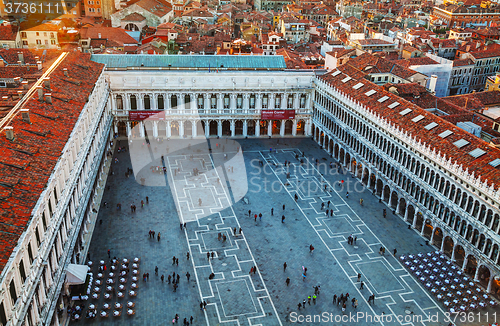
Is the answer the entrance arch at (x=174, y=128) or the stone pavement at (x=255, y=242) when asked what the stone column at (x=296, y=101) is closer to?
the stone pavement at (x=255, y=242)

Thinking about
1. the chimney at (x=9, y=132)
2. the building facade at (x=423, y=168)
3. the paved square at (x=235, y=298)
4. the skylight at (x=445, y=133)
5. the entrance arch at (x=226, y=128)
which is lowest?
the paved square at (x=235, y=298)

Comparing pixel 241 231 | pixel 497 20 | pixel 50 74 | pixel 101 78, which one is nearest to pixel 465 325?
pixel 241 231

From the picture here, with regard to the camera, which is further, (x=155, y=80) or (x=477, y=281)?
(x=155, y=80)

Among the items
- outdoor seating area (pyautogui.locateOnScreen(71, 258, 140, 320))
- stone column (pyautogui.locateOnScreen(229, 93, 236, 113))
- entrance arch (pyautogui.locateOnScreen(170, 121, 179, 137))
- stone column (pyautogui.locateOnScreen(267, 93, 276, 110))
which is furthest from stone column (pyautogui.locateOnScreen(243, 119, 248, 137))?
outdoor seating area (pyautogui.locateOnScreen(71, 258, 140, 320))

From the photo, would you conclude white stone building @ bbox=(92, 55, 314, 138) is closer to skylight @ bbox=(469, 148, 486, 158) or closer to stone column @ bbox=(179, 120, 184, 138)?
stone column @ bbox=(179, 120, 184, 138)

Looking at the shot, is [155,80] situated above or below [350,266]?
above

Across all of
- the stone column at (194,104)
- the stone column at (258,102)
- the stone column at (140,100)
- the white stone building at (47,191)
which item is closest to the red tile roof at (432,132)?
the stone column at (258,102)

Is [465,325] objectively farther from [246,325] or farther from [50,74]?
[50,74]

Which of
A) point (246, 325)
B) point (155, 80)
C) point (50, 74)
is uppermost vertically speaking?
point (50, 74)
